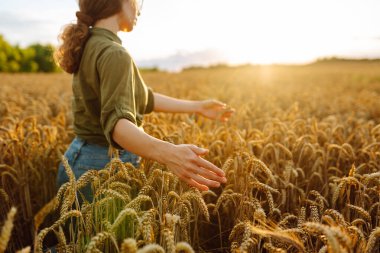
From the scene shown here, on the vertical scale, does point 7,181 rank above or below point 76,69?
below

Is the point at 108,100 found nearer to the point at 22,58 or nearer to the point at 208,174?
the point at 208,174

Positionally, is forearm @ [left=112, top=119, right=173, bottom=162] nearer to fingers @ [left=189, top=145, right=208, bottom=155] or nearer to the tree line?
fingers @ [left=189, top=145, right=208, bottom=155]

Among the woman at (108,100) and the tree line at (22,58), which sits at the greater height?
the tree line at (22,58)

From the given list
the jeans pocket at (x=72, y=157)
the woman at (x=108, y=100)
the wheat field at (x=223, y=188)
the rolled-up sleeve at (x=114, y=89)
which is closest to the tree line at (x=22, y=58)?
the wheat field at (x=223, y=188)

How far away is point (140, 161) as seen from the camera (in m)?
2.49

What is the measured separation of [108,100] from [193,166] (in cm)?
56

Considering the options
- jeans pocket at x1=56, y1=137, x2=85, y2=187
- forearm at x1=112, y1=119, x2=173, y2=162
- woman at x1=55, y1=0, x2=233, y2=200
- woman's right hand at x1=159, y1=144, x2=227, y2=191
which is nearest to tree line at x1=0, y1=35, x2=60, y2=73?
jeans pocket at x1=56, y1=137, x2=85, y2=187

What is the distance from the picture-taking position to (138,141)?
5.79 ft

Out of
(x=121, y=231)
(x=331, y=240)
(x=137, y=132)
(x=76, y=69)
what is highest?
(x=76, y=69)

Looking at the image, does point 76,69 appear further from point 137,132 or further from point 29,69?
point 29,69

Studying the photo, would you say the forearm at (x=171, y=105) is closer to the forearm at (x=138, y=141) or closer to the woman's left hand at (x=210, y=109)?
the woman's left hand at (x=210, y=109)

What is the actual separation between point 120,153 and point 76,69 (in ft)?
1.81

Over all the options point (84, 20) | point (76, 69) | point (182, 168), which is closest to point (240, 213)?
point (182, 168)

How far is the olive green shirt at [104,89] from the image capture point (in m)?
1.89
